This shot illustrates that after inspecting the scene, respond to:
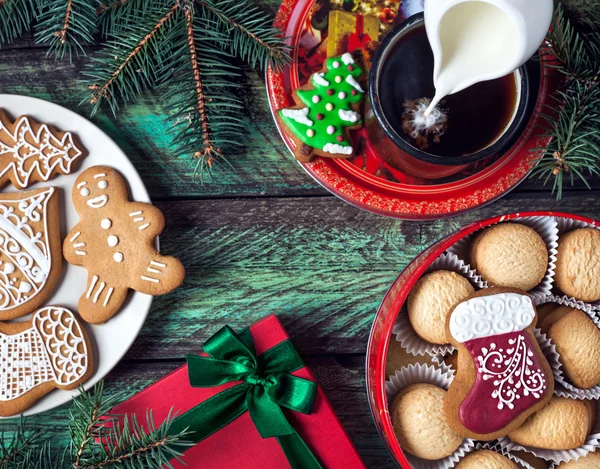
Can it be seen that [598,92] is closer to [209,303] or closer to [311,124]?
[311,124]

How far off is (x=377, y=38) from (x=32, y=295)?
28.3 inches

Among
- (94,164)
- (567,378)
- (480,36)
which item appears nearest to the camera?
(480,36)

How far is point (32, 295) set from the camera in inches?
36.0

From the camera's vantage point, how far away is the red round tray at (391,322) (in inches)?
29.9

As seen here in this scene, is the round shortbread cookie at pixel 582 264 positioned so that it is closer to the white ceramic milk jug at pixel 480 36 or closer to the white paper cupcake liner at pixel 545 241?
the white paper cupcake liner at pixel 545 241

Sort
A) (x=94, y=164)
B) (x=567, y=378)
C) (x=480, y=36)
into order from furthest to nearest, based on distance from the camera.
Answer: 1. (x=94, y=164)
2. (x=567, y=378)
3. (x=480, y=36)

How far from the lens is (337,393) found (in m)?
1.01

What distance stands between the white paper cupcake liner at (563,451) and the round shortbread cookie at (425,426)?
9 centimetres

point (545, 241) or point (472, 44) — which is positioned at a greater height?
point (472, 44)

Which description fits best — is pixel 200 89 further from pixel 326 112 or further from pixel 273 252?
pixel 273 252

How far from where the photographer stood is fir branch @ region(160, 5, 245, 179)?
0.90 meters

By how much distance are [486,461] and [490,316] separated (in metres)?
0.23

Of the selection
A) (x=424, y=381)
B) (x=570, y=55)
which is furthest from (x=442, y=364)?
(x=570, y=55)

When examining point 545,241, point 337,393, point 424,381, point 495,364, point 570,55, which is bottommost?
point 337,393
